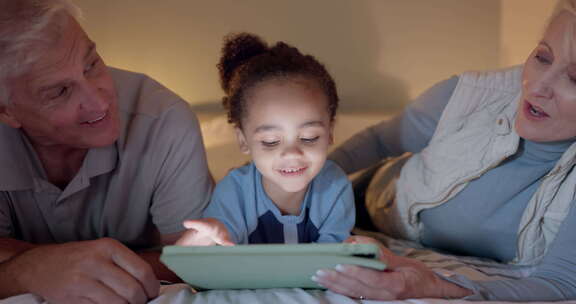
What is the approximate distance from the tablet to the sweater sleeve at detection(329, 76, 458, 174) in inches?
28.9

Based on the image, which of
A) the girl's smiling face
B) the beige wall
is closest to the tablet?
the girl's smiling face

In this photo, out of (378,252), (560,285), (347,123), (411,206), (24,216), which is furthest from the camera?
(347,123)

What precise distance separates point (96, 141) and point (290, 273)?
0.56m

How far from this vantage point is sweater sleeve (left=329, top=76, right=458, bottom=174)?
1.53 meters

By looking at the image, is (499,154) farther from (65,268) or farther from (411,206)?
(65,268)

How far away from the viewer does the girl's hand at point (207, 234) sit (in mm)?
1172

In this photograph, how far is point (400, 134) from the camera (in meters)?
1.70

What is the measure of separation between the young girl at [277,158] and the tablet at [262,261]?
0.66ft

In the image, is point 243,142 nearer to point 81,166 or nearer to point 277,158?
point 277,158

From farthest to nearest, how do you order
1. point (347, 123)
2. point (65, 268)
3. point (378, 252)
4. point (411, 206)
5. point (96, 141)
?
1. point (347, 123)
2. point (411, 206)
3. point (96, 141)
4. point (65, 268)
5. point (378, 252)

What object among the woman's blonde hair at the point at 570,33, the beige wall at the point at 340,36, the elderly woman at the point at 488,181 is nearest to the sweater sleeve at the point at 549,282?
the elderly woman at the point at 488,181

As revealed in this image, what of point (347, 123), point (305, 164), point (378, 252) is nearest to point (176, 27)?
point (347, 123)

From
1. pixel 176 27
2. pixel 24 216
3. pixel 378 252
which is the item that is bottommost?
pixel 24 216

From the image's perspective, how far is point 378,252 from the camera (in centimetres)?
90
